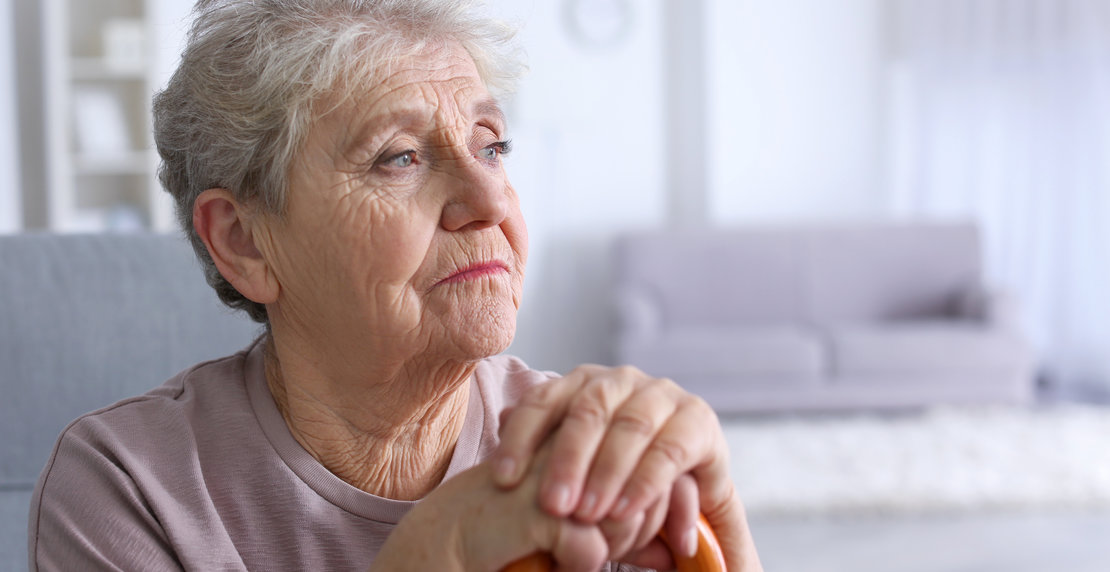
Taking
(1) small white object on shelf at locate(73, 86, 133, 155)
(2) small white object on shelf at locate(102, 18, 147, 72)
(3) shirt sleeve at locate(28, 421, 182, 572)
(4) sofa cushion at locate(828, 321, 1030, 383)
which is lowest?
(4) sofa cushion at locate(828, 321, 1030, 383)

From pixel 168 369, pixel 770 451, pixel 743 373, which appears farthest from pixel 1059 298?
pixel 168 369

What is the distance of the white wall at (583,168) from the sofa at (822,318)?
0.48 metres

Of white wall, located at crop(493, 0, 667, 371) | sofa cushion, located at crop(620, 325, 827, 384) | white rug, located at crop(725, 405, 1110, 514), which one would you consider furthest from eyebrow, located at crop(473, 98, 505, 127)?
white wall, located at crop(493, 0, 667, 371)

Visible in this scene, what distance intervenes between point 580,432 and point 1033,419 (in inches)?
180

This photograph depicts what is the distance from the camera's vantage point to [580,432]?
0.64 meters

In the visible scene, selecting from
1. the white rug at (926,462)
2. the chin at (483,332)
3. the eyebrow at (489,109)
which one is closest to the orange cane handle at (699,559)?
the chin at (483,332)

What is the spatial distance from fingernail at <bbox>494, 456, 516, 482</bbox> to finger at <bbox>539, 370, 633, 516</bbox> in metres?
0.03

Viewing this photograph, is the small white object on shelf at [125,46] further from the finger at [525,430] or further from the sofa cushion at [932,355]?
the finger at [525,430]

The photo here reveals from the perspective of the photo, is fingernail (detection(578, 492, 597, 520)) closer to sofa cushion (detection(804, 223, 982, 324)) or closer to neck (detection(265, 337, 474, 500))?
neck (detection(265, 337, 474, 500))

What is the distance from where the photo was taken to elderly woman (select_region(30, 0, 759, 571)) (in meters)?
0.94

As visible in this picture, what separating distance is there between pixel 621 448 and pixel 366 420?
0.48m

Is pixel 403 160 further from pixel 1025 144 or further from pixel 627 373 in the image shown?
pixel 1025 144

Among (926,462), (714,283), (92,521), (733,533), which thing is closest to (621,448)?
(733,533)

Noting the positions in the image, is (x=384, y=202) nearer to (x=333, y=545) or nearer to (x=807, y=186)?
(x=333, y=545)
